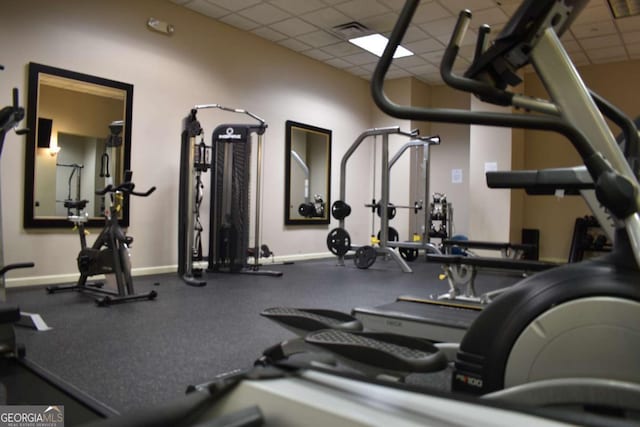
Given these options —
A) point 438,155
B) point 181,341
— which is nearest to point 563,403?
point 181,341

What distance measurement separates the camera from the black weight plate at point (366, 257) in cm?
552

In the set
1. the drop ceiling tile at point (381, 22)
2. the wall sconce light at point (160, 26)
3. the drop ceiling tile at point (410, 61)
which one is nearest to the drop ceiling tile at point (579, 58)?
the drop ceiling tile at point (410, 61)

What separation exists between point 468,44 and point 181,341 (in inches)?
214

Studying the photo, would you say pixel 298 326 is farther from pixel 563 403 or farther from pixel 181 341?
pixel 181 341

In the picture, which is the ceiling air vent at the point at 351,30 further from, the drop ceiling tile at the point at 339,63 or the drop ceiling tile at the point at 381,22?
the drop ceiling tile at the point at 339,63

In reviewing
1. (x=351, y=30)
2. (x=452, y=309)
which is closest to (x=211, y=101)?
(x=351, y=30)

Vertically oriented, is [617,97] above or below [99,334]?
above

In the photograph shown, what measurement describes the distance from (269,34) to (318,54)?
38.0 inches

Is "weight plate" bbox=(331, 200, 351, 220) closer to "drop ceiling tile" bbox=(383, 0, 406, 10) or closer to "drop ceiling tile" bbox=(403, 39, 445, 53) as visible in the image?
"drop ceiling tile" bbox=(383, 0, 406, 10)

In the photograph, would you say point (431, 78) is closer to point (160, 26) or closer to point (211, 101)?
point (211, 101)

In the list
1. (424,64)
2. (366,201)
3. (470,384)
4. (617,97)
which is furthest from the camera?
(366,201)

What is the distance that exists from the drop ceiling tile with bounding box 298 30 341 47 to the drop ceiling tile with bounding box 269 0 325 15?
65cm

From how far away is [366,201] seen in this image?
25.6 feet

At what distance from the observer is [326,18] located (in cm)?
539
